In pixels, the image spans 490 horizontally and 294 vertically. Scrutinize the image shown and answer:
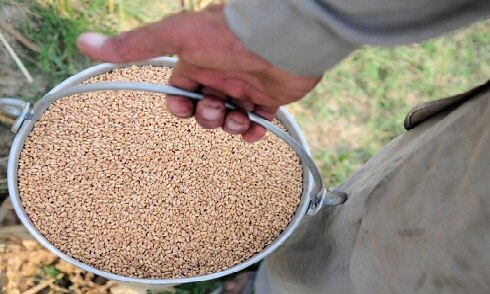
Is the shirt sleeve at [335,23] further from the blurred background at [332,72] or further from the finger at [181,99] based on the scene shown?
the blurred background at [332,72]

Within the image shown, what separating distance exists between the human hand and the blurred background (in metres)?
0.70

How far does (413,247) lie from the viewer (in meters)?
0.69

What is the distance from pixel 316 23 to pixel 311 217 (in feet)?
1.98

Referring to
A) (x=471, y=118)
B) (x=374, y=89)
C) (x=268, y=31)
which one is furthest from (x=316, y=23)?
(x=374, y=89)

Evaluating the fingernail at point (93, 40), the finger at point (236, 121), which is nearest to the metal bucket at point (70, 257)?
the finger at point (236, 121)

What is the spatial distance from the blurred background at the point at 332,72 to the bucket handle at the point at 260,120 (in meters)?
0.50

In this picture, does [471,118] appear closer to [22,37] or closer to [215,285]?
[215,285]

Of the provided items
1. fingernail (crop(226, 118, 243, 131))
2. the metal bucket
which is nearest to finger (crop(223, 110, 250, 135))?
fingernail (crop(226, 118, 243, 131))

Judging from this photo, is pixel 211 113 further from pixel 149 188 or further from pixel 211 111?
pixel 149 188

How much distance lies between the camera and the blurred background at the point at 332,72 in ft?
4.79

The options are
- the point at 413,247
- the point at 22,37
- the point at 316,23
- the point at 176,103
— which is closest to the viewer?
the point at 316,23

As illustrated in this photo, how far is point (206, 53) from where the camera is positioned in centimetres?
68

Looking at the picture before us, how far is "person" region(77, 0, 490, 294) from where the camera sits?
0.57 meters

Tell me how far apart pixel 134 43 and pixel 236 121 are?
20 cm
